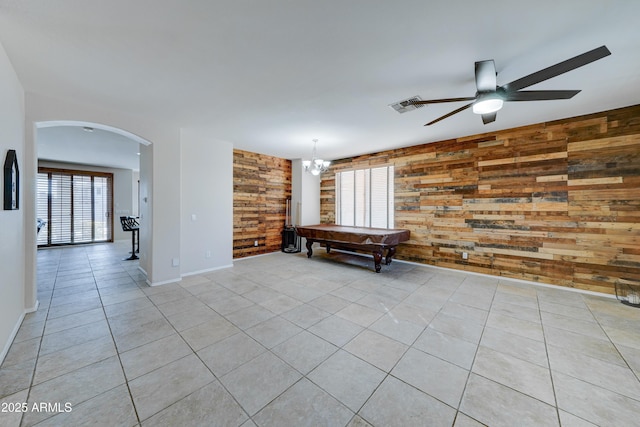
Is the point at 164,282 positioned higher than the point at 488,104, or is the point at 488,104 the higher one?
the point at 488,104

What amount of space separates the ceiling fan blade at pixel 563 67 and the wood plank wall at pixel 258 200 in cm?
520

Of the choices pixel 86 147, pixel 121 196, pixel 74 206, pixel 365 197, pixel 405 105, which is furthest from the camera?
pixel 121 196

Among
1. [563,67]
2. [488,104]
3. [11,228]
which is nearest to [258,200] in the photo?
[11,228]

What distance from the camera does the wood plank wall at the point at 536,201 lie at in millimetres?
3469

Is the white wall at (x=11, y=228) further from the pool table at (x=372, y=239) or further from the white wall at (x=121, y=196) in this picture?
the white wall at (x=121, y=196)

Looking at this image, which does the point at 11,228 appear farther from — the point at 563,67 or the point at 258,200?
the point at 563,67

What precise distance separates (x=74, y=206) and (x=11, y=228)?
7.44 meters

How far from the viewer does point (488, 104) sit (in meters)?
2.34

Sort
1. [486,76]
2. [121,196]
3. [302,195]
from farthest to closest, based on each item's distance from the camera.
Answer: [121,196] → [302,195] → [486,76]

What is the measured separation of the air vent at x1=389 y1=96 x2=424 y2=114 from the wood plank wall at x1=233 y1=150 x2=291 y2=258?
12.9ft

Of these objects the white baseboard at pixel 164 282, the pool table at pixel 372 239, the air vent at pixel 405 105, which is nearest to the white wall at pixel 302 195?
the pool table at pixel 372 239

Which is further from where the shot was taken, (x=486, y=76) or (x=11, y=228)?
(x=11, y=228)

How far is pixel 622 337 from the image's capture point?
2.46 meters

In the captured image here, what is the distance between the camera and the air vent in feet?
9.79
